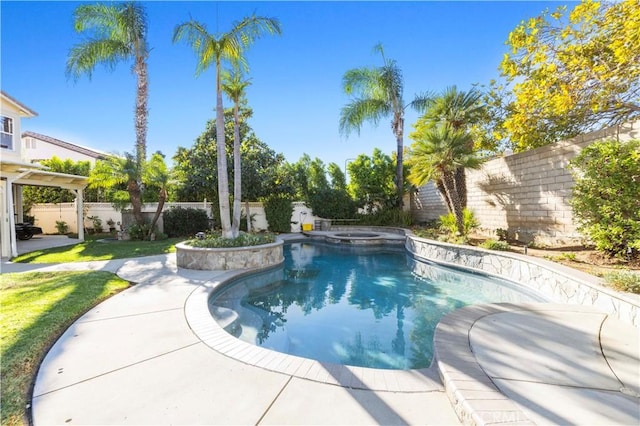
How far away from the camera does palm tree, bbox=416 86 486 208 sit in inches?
468

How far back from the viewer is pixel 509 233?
11.1 metres

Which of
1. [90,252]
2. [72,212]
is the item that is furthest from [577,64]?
[72,212]

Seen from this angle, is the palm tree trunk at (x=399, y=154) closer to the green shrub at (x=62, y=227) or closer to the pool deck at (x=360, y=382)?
the pool deck at (x=360, y=382)

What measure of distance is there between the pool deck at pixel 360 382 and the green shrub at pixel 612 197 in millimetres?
3238

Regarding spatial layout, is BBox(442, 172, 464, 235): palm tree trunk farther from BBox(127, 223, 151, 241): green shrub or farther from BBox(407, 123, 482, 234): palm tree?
BBox(127, 223, 151, 241): green shrub

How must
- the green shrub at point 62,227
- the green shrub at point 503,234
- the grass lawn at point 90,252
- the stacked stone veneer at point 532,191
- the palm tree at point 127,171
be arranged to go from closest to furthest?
the stacked stone veneer at point 532,191
the grass lawn at point 90,252
the green shrub at point 503,234
the palm tree at point 127,171
the green shrub at point 62,227

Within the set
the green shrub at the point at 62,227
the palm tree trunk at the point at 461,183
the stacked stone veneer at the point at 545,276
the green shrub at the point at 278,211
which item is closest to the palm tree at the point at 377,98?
the palm tree trunk at the point at 461,183

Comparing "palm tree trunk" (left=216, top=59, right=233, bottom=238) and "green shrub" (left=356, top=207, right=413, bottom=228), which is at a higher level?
"palm tree trunk" (left=216, top=59, right=233, bottom=238)

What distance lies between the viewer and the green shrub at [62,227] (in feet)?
56.0

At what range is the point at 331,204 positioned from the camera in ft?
65.8

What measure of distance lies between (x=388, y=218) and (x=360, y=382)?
17.0 m

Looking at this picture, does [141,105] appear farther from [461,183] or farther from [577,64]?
[577,64]

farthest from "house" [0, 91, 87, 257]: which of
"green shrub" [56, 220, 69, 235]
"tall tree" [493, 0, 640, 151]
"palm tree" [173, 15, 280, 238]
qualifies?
"tall tree" [493, 0, 640, 151]

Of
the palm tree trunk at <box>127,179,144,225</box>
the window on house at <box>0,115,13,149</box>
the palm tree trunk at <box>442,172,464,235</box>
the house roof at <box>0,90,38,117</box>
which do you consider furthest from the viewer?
the palm tree trunk at <box>127,179,144,225</box>
